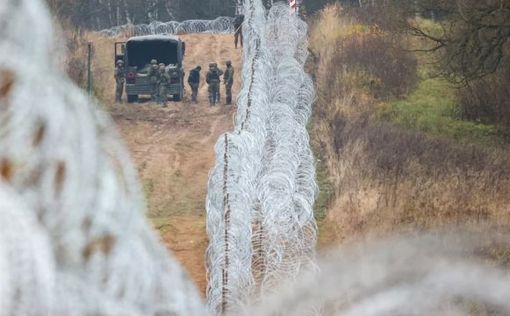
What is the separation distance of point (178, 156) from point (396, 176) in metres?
5.05

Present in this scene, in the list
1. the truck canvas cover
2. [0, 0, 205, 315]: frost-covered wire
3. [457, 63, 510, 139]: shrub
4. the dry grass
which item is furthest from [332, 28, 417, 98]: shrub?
[0, 0, 205, 315]: frost-covered wire

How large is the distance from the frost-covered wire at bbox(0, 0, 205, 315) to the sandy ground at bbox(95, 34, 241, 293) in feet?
22.8

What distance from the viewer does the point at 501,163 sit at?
14.6 metres

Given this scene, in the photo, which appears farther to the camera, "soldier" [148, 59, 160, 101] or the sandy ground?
"soldier" [148, 59, 160, 101]

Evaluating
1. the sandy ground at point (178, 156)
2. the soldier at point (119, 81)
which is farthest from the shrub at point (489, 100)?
the soldier at point (119, 81)

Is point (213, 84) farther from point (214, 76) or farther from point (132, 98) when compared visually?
point (132, 98)

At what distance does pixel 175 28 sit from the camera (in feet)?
113

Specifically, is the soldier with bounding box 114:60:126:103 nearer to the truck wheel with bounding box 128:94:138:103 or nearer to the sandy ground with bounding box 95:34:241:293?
the truck wheel with bounding box 128:94:138:103

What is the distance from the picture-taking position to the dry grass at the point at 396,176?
11.4 metres

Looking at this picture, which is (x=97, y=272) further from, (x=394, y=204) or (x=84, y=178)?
(x=394, y=204)

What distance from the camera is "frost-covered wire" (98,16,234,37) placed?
33344mm

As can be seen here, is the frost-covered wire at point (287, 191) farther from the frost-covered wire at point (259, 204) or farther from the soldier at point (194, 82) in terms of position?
the soldier at point (194, 82)

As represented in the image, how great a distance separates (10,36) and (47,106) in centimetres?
20

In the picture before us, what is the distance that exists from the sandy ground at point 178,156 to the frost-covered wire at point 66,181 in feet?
22.8
